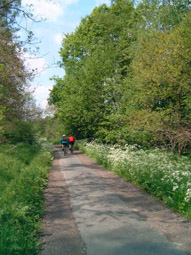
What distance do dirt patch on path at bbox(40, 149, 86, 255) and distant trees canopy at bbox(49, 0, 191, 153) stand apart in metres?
5.63

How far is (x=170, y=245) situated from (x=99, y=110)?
1739cm

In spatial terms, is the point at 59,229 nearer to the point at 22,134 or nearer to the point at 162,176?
the point at 162,176

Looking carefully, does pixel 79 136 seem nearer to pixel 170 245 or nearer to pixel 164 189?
pixel 164 189

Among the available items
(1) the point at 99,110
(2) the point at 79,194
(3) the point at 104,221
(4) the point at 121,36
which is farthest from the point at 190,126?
(4) the point at 121,36

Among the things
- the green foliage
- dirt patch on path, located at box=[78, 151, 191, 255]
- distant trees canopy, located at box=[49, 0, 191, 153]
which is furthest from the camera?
the green foliage

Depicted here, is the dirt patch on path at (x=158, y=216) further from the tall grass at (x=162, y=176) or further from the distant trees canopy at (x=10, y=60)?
the distant trees canopy at (x=10, y=60)

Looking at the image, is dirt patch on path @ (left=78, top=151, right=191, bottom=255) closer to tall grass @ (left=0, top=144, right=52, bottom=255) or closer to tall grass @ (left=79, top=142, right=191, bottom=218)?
tall grass @ (left=79, top=142, right=191, bottom=218)

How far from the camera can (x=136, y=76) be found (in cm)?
1521

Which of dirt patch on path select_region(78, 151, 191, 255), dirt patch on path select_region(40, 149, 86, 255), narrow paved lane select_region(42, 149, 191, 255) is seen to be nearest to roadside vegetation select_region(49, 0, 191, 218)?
dirt patch on path select_region(78, 151, 191, 255)

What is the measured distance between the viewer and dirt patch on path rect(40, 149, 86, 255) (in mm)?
4789

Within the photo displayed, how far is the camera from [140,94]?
50.8ft

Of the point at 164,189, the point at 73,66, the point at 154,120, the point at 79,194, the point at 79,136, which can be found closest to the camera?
the point at 164,189

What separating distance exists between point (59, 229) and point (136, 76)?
11.0 metres

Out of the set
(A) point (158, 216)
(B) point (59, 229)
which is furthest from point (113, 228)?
(A) point (158, 216)
